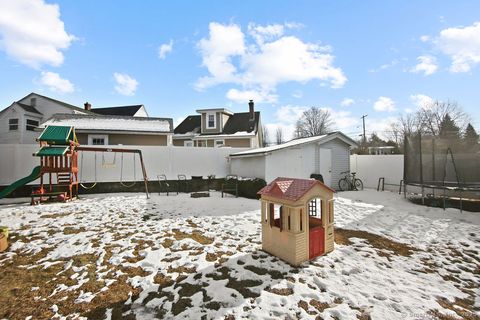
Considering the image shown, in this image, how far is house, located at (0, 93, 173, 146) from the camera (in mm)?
13742

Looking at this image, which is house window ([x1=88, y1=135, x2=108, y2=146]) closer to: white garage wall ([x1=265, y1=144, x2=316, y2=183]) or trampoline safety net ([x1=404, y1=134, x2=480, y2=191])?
white garage wall ([x1=265, y1=144, x2=316, y2=183])

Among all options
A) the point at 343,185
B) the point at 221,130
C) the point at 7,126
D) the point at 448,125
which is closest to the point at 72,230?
the point at 343,185

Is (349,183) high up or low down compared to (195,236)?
up

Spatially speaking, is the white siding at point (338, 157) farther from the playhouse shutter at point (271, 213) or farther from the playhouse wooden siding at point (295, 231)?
the playhouse shutter at point (271, 213)

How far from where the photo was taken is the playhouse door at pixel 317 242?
4205mm

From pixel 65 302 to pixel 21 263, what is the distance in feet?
6.62

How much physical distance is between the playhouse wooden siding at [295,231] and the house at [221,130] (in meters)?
15.0

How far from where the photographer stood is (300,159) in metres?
11.8

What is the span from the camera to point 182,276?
365 cm

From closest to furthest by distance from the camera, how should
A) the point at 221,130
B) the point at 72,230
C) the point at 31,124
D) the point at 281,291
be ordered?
the point at 281,291
the point at 72,230
the point at 31,124
the point at 221,130

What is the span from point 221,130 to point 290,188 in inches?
689

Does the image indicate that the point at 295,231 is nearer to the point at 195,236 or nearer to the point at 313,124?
the point at 195,236

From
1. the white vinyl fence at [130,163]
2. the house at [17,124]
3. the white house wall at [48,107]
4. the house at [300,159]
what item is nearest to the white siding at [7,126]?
the house at [17,124]

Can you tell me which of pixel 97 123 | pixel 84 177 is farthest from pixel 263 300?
pixel 97 123
